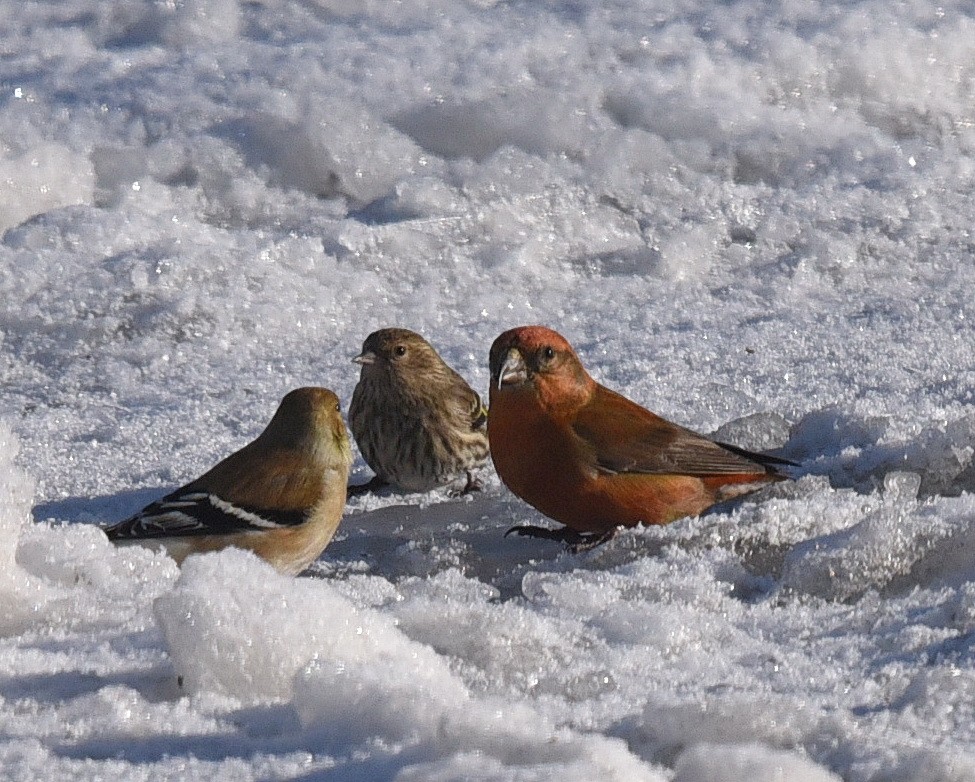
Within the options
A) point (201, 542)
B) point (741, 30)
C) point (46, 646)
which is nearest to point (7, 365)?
point (201, 542)

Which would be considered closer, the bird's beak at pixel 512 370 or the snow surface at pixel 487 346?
the snow surface at pixel 487 346

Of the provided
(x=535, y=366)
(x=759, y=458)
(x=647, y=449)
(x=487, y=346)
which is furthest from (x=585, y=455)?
(x=487, y=346)

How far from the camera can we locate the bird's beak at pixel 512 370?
528cm

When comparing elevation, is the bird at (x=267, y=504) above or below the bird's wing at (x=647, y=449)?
below

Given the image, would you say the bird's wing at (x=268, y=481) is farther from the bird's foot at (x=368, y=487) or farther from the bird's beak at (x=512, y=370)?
the bird's foot at (x=368, y=487)

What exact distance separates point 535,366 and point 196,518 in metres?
1.19

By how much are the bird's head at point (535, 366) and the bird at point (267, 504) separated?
1.99 feet

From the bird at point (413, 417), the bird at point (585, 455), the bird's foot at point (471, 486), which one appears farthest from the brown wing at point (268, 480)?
the bird's foot at point (471, 486)

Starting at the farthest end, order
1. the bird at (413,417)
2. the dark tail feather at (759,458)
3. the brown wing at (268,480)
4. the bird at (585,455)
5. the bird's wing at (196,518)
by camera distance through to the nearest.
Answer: the bird at (413,417)
the dark tail feather at (759,458)
the bird at (585,455)
the brown wing at (268,480)
the bird's wing at (196,518)

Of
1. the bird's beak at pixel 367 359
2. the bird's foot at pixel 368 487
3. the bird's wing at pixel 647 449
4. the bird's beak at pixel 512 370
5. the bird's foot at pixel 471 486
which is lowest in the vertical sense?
the bird's foot at pixel 368 487

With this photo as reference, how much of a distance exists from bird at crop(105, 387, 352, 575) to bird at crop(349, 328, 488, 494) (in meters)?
0.59

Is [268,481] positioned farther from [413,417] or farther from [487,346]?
[487,346]

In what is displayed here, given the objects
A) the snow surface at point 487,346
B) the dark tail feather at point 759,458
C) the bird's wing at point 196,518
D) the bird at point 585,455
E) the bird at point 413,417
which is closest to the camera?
the snow surface at point 487,346

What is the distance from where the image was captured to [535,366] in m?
A: 5.32
